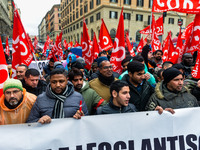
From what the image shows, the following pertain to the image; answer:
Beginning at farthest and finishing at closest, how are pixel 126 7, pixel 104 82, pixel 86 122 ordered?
pixel 126 7, pixel 104 82, pixel 86 122

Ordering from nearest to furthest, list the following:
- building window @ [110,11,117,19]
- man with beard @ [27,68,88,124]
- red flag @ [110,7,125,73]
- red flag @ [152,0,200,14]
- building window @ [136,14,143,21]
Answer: man with beard @ [27,68,88,124], red flag @ [152,0,200,14], red flag @ [110,7,125,73], building window @ [110,11,117,19], building window @ [136,14,143,21]

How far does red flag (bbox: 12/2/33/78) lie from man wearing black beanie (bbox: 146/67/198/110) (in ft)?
8.64

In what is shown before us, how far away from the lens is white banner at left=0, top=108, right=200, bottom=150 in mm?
1922

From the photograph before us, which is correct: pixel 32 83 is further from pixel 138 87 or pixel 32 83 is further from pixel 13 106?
pixel 138 87

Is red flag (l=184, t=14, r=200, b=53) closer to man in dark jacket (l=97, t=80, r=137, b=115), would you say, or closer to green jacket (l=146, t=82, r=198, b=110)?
green jacket (l=146, t=82, r=198, b=110)

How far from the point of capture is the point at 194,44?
399 centimetres

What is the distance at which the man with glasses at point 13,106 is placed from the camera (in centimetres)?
210

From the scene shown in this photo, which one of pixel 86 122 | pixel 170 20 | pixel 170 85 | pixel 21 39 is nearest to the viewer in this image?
pixel 86 122

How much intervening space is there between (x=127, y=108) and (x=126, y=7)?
116 ft

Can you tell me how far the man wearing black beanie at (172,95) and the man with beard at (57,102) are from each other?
0.98 m

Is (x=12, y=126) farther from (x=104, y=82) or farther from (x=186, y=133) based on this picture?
(x=186, y=133)

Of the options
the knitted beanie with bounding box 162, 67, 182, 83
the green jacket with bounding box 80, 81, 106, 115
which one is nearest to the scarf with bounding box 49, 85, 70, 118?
the green jacket with bounding box 80, 81, 106, 115

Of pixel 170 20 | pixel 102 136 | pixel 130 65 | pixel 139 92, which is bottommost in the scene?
pixel 102 136

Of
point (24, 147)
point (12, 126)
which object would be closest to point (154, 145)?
point (24, 147)
